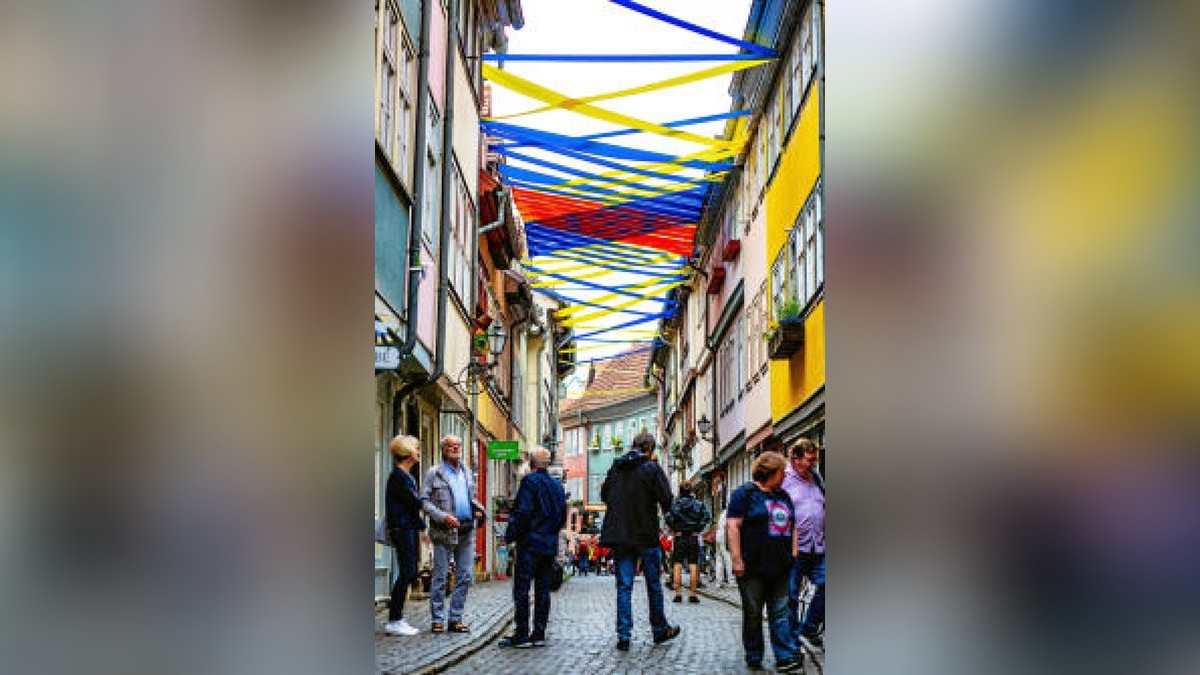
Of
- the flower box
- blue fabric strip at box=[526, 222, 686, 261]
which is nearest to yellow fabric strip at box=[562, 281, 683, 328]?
blue fabric strip at box=[526, 222, 686, 261]

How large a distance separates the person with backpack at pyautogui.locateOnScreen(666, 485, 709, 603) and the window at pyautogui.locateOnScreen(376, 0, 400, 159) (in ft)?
22.4

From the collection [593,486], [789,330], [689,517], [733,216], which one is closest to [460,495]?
[689,517]

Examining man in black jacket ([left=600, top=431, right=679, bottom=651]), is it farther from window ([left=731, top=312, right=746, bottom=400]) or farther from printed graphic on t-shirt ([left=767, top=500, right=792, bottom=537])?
window ([left=731, top=312, right=746, bottom=400])

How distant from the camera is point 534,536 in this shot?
485 inches

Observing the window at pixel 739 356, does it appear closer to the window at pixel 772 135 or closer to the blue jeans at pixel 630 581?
the window at pixel 772 135

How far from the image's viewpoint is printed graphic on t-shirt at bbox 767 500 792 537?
10.1 m

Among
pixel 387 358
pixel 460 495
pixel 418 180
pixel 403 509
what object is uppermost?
pixel 418 180

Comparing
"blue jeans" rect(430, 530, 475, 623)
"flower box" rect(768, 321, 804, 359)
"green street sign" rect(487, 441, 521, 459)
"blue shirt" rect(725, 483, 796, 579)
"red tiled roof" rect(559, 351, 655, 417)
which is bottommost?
"blue jeans" rect(430, 530, 475, 623)

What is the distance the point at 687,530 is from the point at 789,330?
3.25 metres

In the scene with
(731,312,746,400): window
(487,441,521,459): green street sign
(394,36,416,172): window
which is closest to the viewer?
(394,36,416,172): window

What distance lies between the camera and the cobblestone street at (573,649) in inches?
405

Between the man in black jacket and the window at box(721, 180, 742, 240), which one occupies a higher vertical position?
the window at box(721, 180, 742, 240)

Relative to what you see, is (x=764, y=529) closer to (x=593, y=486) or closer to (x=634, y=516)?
(x=634, y=516)
